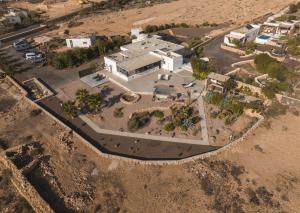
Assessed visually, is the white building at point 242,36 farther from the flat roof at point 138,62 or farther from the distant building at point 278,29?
the flat roof at point 138,62

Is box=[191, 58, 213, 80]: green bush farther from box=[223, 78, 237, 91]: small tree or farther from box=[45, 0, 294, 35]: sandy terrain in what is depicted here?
box=[45, 0, 294, 35]: sandy terrain

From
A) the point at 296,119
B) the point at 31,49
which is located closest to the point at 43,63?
the point at 31,49

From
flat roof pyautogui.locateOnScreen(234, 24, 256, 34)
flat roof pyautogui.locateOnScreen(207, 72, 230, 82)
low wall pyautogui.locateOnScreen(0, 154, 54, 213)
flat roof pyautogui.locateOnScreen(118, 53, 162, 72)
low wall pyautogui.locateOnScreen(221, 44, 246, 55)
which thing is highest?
flat roof pyautogui.locateOnScreen(234, 24, 256, 34)

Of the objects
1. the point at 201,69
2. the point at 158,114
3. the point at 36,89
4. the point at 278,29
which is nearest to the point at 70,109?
the point at 158,114

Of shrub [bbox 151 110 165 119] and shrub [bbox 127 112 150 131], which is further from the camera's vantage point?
shrub [bbox 151 110 165 119]

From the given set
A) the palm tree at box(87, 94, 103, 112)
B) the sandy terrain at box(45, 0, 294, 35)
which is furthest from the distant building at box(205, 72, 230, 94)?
the sandy terrain at box(45, 0, 294, 35)

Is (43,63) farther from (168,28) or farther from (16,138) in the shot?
(168,28)

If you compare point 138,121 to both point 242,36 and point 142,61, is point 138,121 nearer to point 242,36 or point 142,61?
point 142,61
